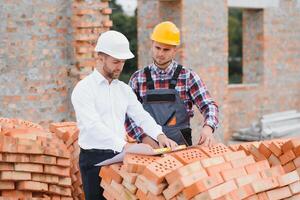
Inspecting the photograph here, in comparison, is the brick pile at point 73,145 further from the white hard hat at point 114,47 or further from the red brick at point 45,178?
the white hard hat at point 114,47

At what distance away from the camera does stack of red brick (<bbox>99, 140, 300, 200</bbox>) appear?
3.94 m

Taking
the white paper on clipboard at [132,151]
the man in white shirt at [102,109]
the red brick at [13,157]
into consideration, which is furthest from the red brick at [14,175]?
the white paper on clipboard at [132,151]

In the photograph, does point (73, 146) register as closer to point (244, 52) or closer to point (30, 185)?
point (30, 185)

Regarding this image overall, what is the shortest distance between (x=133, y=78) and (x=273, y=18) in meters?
9.75

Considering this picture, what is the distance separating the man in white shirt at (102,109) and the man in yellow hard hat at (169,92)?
1.70 ft

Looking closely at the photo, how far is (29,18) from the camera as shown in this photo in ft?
26.6

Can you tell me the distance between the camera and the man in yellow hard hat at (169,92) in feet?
16.6

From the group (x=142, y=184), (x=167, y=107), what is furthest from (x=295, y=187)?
(x=167, y=107)

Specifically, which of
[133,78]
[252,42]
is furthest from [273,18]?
[133,78]

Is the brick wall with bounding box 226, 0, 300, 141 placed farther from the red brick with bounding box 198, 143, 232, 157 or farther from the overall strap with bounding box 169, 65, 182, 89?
the red brick with bounding box 198, 143, 232, 157

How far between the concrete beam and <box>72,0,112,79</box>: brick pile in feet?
16.8

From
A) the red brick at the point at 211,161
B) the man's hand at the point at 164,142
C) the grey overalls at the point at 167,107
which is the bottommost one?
the red brick at the point at 211,161

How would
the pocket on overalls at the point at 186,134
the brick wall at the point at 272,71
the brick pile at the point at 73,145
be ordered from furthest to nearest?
the brick wall at the point at 272,71, the brick pile at the point at 73,145, the pocket on overalls at the point at 186,134

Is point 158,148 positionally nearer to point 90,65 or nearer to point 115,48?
point 115,48
